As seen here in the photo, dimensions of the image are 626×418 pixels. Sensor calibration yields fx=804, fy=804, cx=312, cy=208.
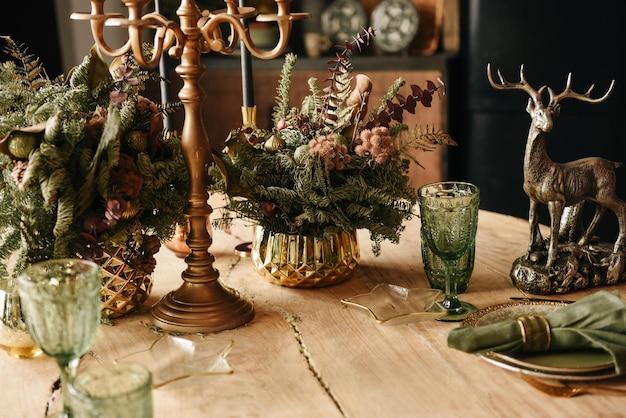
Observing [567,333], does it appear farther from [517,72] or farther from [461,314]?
[517,72]

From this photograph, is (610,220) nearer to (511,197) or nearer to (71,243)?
(511,197)

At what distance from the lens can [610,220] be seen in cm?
302

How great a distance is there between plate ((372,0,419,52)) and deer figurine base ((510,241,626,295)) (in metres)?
2.16

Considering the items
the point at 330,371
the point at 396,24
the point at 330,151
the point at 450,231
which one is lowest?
the point at 330,371

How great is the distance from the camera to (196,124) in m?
1.22

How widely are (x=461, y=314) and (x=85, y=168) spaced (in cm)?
61

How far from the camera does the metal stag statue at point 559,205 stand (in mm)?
1299

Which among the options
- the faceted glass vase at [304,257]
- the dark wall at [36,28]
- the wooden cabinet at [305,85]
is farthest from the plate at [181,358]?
the dark wall at [36,28]

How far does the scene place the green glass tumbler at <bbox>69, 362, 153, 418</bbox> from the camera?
790 millimetres

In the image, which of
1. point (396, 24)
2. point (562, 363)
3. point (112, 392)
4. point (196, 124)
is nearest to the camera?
point (112, 392)

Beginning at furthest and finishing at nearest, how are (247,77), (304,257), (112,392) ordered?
(247,77) < (304,257) < (112,392)

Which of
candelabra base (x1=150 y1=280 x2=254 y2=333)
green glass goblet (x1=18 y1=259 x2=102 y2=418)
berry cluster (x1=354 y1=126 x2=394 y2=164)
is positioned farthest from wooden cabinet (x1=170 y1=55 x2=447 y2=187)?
green glass goblet (x1=18 y1=259 x2=102 y2=418)

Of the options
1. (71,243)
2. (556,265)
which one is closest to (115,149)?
(71,243)

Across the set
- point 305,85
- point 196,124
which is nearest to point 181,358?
point 196,124
